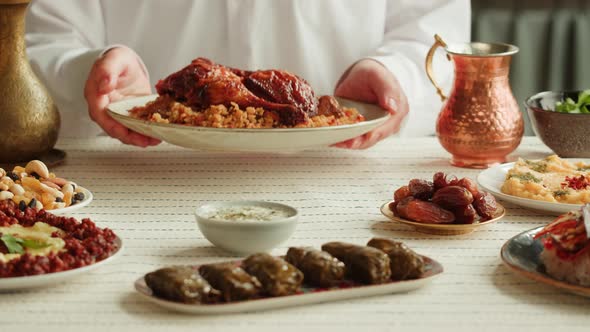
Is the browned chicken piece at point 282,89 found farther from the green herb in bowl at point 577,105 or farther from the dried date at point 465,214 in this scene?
the green herb in bowl at point 577,105

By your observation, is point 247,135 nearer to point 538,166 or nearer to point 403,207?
point 403,207

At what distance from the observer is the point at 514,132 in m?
2.00

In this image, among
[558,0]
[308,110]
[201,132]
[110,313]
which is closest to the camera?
[110,313]

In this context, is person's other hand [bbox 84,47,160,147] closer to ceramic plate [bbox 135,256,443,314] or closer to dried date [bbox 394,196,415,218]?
dried date [bbox 394,196,415,218]

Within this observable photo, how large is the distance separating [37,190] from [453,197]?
2.44ft

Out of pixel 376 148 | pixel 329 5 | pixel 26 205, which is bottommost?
pixel 376 148

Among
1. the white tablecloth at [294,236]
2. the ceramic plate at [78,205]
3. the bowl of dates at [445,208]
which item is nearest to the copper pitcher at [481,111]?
the white tablecloth at [294,236]

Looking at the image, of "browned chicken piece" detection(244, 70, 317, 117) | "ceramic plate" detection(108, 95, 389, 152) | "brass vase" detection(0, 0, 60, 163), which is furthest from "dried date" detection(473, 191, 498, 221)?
"brass vase" detection(0, 0, 60, 163)

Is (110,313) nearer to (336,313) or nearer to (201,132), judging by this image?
(336,313)

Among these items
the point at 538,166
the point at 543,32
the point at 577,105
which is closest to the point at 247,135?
the point at 538,166

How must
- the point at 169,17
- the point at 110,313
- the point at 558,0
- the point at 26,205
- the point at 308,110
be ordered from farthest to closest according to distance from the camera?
the point at 558,0, the point at 169,17, the point at 308,110, the point at 26,205, the point at 110,313

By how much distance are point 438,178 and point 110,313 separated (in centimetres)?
65

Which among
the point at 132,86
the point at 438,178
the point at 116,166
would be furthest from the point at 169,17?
the point at 438,178

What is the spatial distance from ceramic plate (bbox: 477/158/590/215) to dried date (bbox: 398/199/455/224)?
21cm
